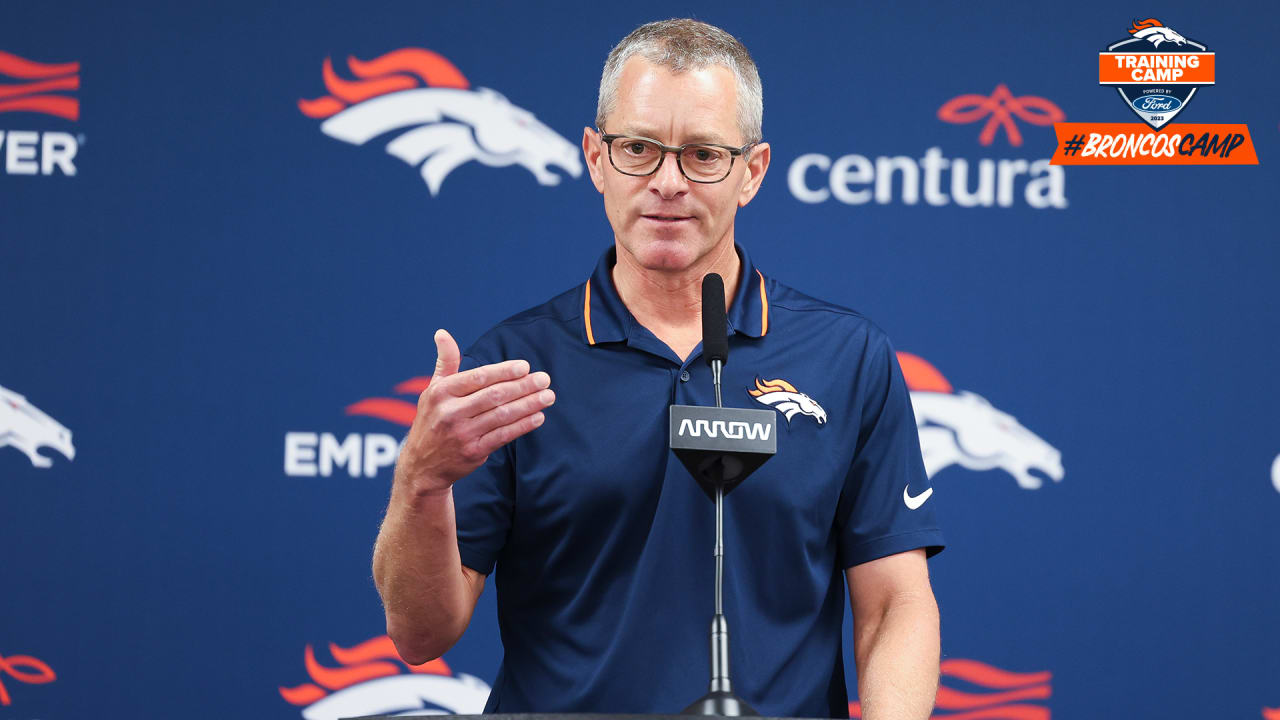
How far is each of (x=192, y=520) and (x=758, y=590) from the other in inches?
51.5

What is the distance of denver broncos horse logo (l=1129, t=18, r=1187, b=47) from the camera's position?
2.27 meters

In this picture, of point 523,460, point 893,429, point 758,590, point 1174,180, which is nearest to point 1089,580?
point 1174,180

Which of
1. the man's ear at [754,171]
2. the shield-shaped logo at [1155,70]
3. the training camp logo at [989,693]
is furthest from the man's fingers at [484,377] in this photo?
the shield-shaped logo at [1155,70]

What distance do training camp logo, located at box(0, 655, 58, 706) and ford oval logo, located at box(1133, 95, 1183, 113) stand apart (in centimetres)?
236

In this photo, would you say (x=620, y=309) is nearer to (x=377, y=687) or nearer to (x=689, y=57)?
(x=689, y=57)

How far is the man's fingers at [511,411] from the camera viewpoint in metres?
0.96

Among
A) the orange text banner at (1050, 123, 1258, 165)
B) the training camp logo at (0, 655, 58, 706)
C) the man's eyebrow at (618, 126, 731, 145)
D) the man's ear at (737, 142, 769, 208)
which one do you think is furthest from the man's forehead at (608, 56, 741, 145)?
the training camp logo at (0, 655, 58, 706)

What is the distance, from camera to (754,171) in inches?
57.9

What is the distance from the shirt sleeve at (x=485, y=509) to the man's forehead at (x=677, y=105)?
414 millimetres

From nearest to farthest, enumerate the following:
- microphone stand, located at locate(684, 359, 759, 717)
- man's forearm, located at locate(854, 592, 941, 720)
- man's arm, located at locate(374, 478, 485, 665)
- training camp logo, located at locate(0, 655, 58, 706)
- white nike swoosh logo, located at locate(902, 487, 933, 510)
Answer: microphone stand, located at locate(684, 359, 759, 717) → man's arm, located at locate(374, 478, 485, 665) → man's forearm, located at locate(854, 592, 941, 720) → white nike swoosh logo, located at locate(902, 487, 933, 510) → training camp logo, located at locate(0, 655, 58, 706)

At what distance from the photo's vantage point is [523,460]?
4.46 ft

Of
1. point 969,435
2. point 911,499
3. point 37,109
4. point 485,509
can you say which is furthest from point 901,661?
point 37,109

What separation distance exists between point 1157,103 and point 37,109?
7.17 feet

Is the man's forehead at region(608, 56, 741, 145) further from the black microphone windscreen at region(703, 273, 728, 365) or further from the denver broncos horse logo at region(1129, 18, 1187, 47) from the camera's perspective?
the denver broncos horse logo at region(1129, 18, 1187, 47)
